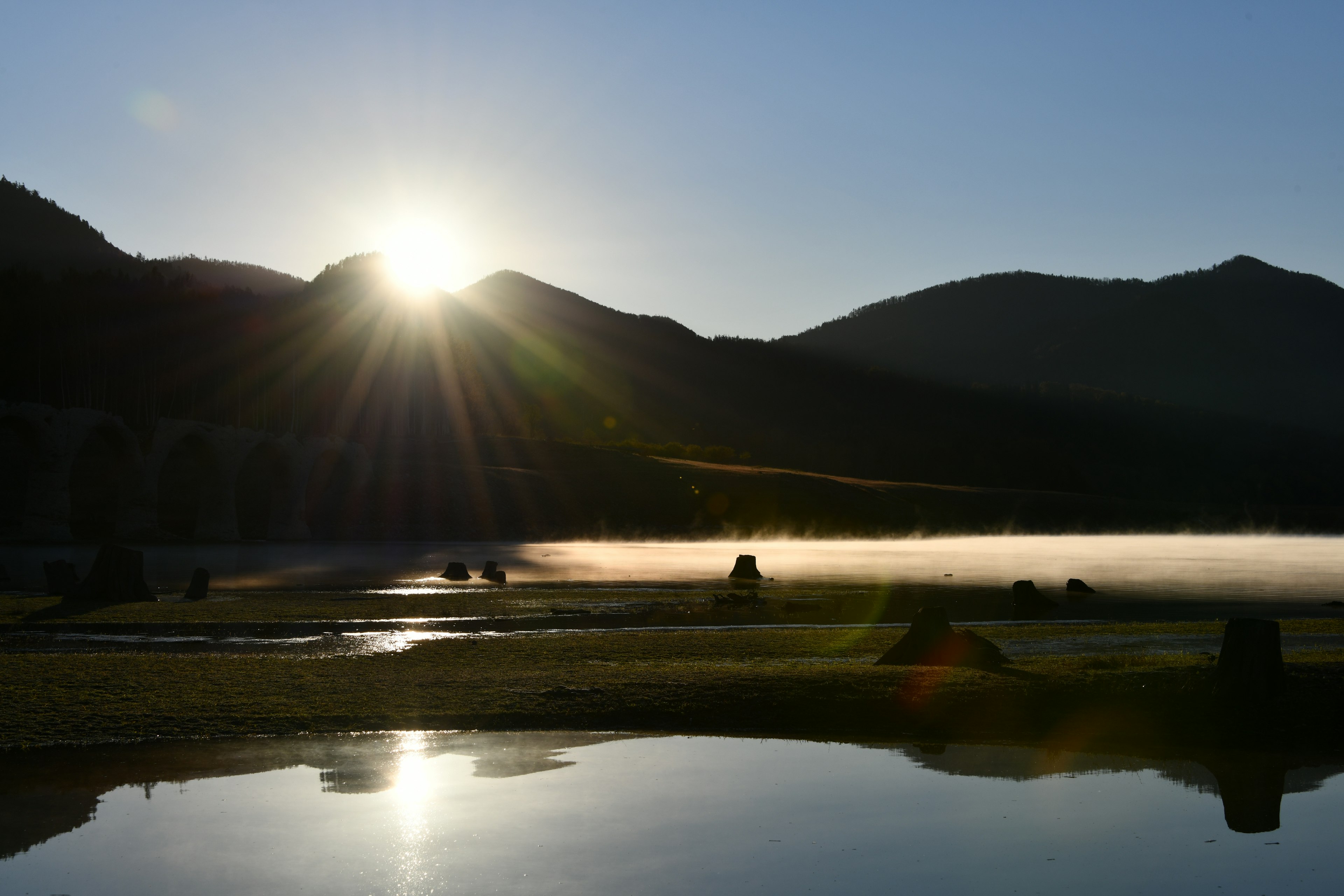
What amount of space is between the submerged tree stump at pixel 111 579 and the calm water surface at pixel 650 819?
2129 cm

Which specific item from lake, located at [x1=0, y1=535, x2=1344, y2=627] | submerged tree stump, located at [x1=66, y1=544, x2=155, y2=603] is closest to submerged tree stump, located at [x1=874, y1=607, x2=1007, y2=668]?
lake, located at [x1=0, y1=535, x2=1344, y2=627]

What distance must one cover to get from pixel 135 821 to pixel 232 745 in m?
3.08

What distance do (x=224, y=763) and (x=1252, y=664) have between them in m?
13.7

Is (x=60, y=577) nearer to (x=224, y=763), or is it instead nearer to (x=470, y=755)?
(x=224, y=763)

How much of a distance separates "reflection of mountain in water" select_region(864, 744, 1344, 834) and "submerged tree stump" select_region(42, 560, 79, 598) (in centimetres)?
2904

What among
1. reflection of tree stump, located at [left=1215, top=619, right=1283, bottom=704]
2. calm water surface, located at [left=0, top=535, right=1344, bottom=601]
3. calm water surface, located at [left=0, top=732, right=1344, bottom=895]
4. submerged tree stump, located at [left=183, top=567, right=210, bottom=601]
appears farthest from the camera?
calm water surface, located at [left=0, top=535, right=1344, bottom=601]

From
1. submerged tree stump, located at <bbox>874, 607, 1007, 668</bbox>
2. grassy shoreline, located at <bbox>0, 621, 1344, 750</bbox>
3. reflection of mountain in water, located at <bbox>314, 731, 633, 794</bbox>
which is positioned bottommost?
reflection of mountain in water, located at <bbox>314, 731, 633, 794</bbox>

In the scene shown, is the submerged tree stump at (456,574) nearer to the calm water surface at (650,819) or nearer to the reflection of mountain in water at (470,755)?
the reflection of mountain in water at (470,755)

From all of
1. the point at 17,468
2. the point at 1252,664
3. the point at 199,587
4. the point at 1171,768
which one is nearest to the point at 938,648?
the point at 1252,664

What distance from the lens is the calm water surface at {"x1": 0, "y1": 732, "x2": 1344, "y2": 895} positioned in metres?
8.85

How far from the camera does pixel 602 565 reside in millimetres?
58156

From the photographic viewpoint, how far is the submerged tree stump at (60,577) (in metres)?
33.2

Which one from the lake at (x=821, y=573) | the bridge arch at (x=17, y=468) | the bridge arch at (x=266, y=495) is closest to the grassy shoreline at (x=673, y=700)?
the lake at (x=821, y=573)

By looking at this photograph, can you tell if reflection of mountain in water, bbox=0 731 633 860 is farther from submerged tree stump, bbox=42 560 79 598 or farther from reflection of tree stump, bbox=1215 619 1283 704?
submerged tree stump, bbox=42 560 79 598
